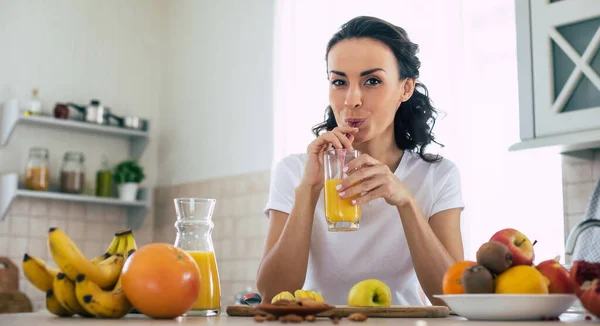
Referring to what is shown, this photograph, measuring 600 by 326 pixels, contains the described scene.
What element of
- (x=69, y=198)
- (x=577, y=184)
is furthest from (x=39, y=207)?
(x=577, y=184)

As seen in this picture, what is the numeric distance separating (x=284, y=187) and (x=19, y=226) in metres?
2.64

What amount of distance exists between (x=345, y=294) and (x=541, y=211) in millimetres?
1160

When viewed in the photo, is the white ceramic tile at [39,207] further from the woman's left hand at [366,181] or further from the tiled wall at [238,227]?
the woman's left hand at [366,181]

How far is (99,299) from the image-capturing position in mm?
1123

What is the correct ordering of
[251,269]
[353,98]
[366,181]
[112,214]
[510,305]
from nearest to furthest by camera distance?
1. [510,305]
2. [366,181]
3. [353,98]
4. [251,269]
5. [112,214]

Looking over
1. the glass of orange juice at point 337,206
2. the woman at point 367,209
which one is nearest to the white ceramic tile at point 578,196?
the woman at point 367,209

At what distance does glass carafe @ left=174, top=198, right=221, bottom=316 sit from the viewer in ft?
4.16

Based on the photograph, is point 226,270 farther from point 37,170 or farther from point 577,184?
point 577,184

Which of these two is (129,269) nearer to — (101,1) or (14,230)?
(14,230)

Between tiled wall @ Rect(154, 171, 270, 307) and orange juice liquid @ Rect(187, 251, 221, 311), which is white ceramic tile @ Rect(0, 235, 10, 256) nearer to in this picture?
tiled wall @ Rect(154, 171, 270, 307)

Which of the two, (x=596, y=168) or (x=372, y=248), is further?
(x=596, y=168)

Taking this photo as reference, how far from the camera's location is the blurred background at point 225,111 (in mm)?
2867

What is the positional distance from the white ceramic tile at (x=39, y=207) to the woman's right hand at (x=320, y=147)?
2.90 metres

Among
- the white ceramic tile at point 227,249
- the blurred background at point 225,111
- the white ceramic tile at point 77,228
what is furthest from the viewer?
the white ceramic tile at point 77,228
